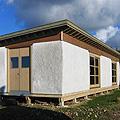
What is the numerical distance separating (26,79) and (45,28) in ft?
9.35

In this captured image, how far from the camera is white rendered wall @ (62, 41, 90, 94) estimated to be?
952 cm

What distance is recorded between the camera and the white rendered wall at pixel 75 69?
375 inches

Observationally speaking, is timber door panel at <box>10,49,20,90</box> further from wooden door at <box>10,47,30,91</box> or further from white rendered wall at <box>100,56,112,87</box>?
white rendered wall at <box>100,56,112,87</box>

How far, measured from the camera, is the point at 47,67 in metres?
9.56

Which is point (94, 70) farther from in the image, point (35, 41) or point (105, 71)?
A: point (35, 41)

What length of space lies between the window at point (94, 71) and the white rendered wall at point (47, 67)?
4.64 m

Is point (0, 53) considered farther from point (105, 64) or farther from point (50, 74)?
point (105, 64)

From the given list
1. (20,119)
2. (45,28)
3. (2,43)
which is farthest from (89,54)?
(20,119)

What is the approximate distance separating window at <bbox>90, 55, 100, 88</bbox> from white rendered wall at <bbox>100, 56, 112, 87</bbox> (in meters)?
0.63

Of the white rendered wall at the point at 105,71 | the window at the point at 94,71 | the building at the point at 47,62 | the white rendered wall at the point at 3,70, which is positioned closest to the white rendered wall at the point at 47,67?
the building at the point at 47,62

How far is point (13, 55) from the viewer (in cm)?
1088

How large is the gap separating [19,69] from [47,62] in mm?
1887

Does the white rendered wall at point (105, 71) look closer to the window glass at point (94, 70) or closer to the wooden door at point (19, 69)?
the window glass at point (94, 70)

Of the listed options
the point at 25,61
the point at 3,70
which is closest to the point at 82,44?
the point at 25,61
